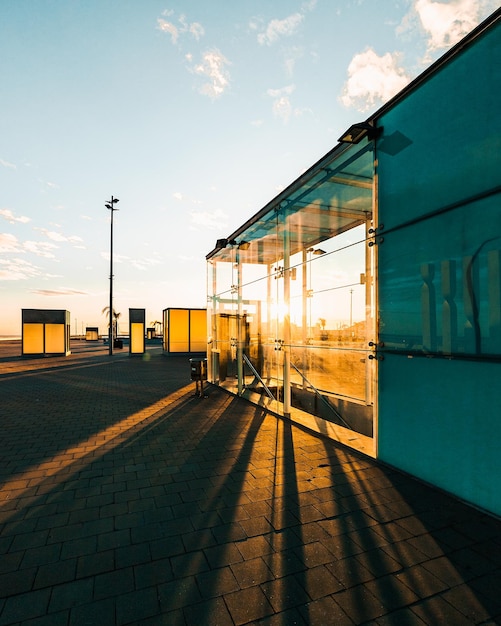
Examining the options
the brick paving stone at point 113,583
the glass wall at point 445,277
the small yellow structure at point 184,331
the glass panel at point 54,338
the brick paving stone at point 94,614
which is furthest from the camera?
the small yellow structure at point 184,331

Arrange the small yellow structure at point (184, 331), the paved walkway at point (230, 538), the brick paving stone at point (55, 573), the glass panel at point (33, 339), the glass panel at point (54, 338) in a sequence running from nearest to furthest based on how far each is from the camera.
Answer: the paved walkway at point (230, 538) → the brick paving stone at point (55, 573) → the glass panel at point (33, 339) → the glass panel at point (54, 338) → the small yellow structure at point (184, 331)

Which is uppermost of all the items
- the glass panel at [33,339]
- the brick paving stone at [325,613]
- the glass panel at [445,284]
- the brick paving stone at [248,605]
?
the glass panel at [445,284]

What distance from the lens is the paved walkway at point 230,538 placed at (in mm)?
2180

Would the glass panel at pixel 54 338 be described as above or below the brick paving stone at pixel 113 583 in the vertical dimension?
above

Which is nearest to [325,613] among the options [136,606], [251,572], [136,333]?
[251,572]

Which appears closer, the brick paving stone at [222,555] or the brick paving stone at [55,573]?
the brick paving stone at [55,573]

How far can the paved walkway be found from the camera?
218 centimetres

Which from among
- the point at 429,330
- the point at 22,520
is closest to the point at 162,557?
the point at 22,520

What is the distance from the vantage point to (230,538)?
2922 millimetres

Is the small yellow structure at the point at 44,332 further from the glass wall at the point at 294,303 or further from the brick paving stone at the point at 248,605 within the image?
the brick paving stone at the point at 248,605

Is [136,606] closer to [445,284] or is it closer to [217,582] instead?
[217,582]

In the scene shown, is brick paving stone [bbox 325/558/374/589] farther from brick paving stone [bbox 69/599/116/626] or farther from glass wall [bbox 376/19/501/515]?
glass wall [bbox 376/19/501/515]

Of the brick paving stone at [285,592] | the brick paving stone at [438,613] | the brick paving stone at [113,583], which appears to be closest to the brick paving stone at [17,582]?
the brick paving stone at [113,583]

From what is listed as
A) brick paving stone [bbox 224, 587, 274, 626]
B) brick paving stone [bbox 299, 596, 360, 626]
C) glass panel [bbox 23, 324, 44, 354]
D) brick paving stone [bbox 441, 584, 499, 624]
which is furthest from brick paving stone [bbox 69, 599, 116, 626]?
glass panel [bbox 23, 324, 44, 354]
